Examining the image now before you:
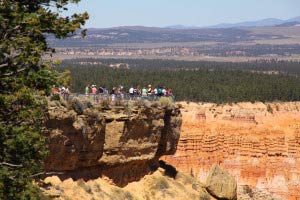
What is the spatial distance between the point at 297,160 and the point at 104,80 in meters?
49.2

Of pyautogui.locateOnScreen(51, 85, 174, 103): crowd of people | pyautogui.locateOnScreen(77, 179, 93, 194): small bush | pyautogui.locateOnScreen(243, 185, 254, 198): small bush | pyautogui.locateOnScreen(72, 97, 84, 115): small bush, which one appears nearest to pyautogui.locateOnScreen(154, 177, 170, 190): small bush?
pyautogui.locateOnScreen(51, 85, 174, 103): crowd of people

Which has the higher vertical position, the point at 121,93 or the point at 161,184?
the point at 121,93

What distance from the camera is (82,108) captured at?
28.3 m

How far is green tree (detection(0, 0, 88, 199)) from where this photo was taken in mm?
15141

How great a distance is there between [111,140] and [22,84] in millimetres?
15628

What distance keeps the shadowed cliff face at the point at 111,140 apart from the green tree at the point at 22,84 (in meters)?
9.77

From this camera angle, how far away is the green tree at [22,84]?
15.1 m

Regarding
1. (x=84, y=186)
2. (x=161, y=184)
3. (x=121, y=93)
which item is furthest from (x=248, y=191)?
(x=84, y=186)

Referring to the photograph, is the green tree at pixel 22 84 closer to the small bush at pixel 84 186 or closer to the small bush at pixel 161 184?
the small bush at pixel 84 186

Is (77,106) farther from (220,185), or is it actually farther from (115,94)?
(220,185)

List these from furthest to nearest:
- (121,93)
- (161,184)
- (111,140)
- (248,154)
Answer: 1. (248,154)
2. (161,184)
3. (121,93)
4. (111,140)

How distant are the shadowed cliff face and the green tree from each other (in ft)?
32.1

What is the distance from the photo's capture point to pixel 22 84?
15227 mm

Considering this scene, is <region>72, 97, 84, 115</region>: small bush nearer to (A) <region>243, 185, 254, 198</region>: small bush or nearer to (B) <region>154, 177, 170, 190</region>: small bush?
(B) <region>154, 177, 170, 190</region>: small bush
